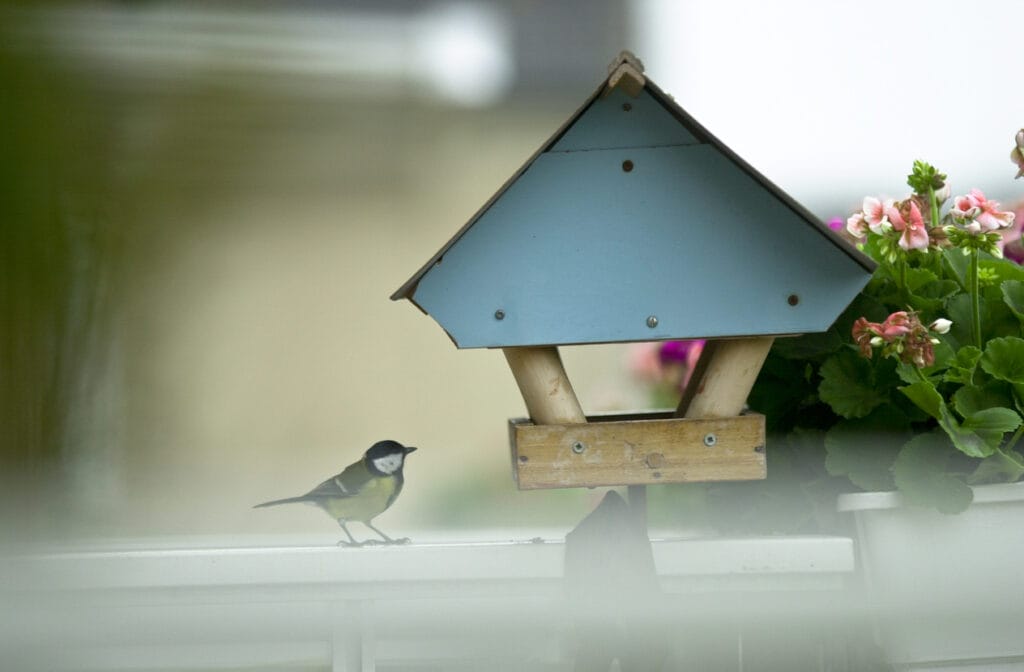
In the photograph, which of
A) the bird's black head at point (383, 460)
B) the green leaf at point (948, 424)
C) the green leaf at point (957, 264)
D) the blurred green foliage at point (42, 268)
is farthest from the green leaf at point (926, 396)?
the blurred green foliage at point (42, 268)

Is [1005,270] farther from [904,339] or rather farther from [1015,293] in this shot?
[904,339]

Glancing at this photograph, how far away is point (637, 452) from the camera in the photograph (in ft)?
1.48

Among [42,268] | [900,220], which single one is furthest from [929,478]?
[42,268]

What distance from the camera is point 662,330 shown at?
0.44m

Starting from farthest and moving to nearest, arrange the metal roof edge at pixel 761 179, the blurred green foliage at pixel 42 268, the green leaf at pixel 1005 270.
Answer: the blurred green foliage at pixel 42 268
the green leaf at pixel 1005 270
the metal roof edge at pixel 761 179

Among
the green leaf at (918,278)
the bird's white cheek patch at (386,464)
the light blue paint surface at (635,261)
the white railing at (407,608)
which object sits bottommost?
the white railing at (407,608)

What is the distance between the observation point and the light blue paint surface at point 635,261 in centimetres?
44

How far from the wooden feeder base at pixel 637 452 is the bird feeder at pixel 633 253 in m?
0.01

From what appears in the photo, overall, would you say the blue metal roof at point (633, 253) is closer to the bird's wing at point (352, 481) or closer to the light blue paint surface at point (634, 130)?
the light blue paint surface at point (634, 130)

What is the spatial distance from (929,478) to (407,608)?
261 millimetres

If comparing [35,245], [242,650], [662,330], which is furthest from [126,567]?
[35,245]

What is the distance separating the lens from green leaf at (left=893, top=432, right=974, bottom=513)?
0.47m

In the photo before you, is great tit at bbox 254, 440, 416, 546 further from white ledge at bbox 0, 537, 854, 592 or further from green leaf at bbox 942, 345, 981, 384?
green leaf at bbox 942, 345, 981, 384

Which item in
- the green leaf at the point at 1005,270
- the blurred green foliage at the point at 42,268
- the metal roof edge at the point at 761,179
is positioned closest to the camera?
the metal roof edge at the point at 761,179
